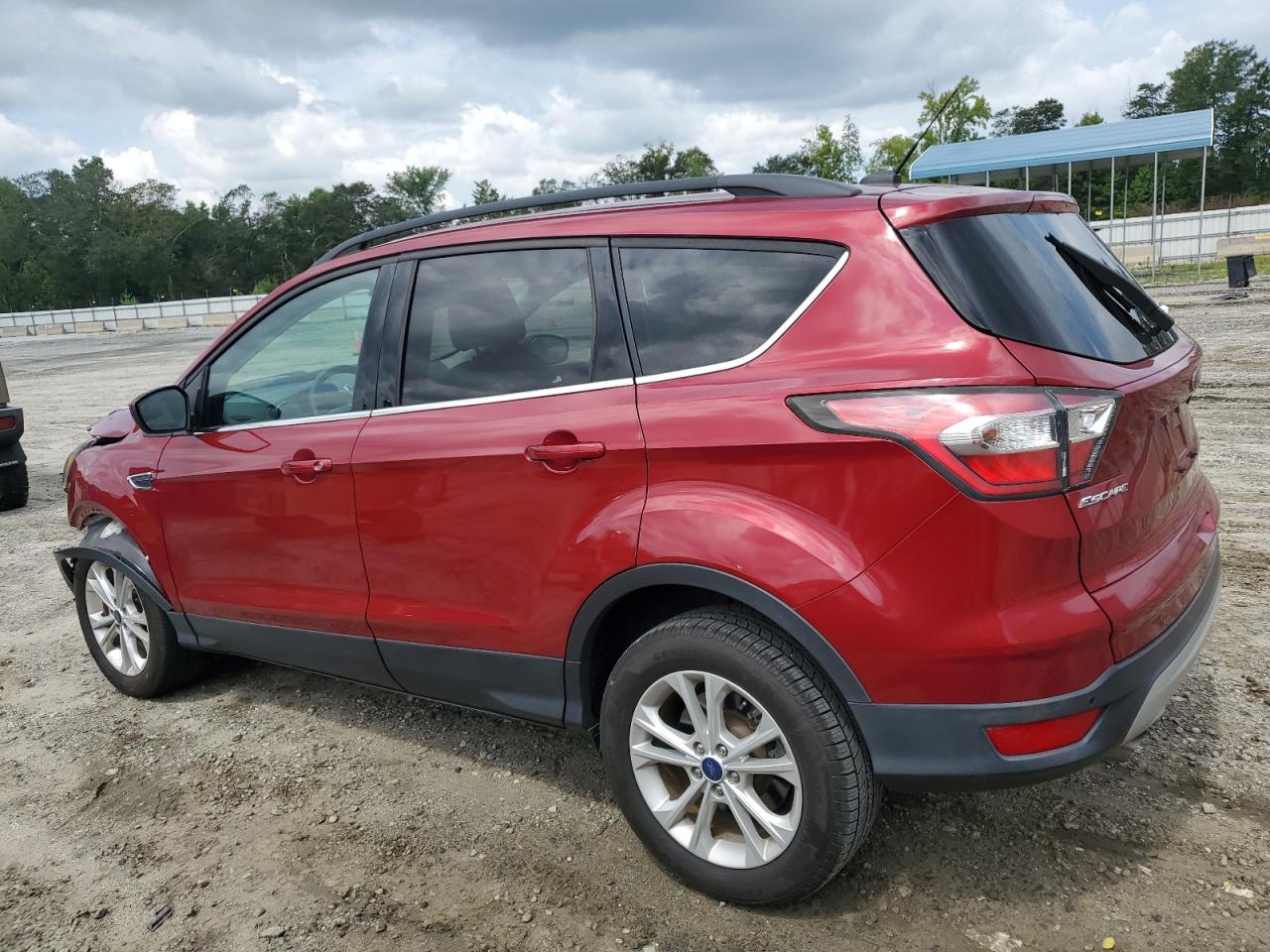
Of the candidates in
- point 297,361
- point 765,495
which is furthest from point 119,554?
point 765,495

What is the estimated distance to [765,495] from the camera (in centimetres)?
243

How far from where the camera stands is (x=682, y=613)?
2.66 metres

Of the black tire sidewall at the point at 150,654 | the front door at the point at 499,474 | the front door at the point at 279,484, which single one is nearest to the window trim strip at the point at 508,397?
the front door at the point at 499,474

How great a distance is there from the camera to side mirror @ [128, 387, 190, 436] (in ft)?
13.0

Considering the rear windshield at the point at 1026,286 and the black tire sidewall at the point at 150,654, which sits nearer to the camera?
the rear windshield at the point at 1026,286

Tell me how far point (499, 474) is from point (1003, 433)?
1.40 m

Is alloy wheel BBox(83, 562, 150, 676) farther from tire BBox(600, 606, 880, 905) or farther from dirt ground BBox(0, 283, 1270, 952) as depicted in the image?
tire BBox(600, 606, 880, 905)

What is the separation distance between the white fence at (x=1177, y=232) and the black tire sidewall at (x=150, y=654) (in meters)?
30.6

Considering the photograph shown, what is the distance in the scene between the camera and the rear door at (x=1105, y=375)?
2291 mm

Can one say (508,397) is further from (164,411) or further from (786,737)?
(164,411)

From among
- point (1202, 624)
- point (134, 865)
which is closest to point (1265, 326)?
point (1202, 624)

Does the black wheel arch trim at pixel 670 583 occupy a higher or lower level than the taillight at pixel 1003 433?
lower

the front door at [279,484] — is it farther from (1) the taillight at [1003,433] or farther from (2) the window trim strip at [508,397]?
(1) the taillight at [1003,433]

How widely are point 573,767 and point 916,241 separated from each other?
2.15m
